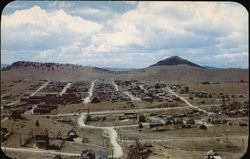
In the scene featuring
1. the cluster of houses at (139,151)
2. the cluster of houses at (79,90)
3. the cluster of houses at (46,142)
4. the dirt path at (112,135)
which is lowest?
the dirt path at (112,135)

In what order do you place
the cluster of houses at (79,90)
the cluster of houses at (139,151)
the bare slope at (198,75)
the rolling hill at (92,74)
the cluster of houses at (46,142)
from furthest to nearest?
the bare slope at (198,75) < the rolling hill at (92,74) < the cluster of houses at (79,90) < the cluster of houses at (46,142) < the cluster of houses at (139,151)

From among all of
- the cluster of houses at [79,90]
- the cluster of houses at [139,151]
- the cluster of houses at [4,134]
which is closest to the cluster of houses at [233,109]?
the cluster of houses at [139,151]

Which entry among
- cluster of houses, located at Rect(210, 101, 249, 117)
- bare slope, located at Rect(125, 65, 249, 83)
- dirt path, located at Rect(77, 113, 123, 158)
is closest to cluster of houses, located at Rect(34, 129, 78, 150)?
dirt path, located at Rect(77, 113, 123, 158)

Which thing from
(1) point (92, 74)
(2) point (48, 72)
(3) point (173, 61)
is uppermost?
(3) point (173, 61)

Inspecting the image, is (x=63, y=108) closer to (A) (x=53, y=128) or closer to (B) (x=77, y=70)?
(A) (x=53, y=128)

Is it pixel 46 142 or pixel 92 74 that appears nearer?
pixel 46 142

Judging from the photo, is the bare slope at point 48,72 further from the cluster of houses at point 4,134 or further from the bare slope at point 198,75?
the cluster of houses at point 4,134

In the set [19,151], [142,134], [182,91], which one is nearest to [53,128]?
[142,134]

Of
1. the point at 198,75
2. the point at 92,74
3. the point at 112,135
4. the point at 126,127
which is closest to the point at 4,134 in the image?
the point at 112,135

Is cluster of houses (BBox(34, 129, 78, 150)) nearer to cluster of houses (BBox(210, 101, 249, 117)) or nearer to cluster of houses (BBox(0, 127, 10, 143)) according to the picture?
cluster of houses (BBox(0, 127, 10, 143))

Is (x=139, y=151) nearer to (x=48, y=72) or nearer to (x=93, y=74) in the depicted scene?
(x=48, y=72)

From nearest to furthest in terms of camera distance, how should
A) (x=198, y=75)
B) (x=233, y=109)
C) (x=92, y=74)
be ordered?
(x=233, y=109), (x=198, y=75), (x=92, y=74)
